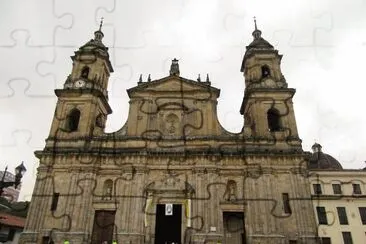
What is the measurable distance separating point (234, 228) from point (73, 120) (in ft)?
60.9

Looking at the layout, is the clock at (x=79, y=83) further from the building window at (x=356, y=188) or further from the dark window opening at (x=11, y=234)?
the building window at (x=356, y=188)

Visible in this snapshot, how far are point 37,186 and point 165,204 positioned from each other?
11236mm

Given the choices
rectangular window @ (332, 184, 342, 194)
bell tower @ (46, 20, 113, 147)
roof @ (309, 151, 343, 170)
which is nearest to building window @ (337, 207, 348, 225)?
rectangular window @ (332, 184, 342, 194)

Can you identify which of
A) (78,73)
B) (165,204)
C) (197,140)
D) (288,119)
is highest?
(78,73)

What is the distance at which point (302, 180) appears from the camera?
2788 centimetres

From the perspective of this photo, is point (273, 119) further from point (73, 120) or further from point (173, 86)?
point (73, 120)

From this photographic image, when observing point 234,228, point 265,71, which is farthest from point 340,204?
point 265,71

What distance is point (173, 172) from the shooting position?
28.9 metres

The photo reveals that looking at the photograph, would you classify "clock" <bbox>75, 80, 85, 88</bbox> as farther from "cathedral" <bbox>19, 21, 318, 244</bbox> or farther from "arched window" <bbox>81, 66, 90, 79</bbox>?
"arched window" <bbox>81, 66, 90, 79</bbox>

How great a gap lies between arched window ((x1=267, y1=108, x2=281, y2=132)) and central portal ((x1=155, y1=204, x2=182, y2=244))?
11.7m

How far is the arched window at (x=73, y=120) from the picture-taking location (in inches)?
1262

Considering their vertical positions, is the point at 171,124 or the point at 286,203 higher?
the point at 171,124

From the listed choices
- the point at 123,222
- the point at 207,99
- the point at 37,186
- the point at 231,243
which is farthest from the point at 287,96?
the point at 37,186

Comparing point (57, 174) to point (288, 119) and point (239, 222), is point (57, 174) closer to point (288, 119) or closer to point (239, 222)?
point (239, 222)
